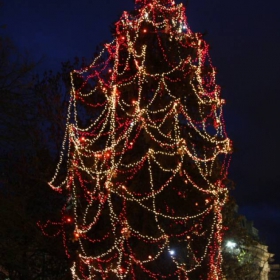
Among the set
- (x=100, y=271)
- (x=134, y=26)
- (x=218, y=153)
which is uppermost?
(x=134, y=26)

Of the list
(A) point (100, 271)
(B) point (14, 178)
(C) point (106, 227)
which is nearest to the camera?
(A) point (100, 271)

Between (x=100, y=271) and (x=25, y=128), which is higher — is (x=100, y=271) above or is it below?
below

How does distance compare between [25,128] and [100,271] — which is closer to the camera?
[25,128]

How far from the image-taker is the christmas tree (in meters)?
13.6

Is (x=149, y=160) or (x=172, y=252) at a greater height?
(x=149, y=160)

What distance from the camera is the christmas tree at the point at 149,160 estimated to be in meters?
13.6

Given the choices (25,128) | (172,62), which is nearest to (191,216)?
(172,62)

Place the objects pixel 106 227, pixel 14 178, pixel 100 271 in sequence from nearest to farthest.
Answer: pixel 100 271, pixel 106 227, pixel 14 178

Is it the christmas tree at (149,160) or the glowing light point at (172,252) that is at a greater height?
the christmas tree at (149,160)

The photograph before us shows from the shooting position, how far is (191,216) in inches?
543

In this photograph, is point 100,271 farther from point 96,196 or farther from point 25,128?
point 25,128

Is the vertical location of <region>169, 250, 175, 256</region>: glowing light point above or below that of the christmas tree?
below

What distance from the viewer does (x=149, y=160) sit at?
13570 millimetres

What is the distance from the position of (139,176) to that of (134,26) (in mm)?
4075
